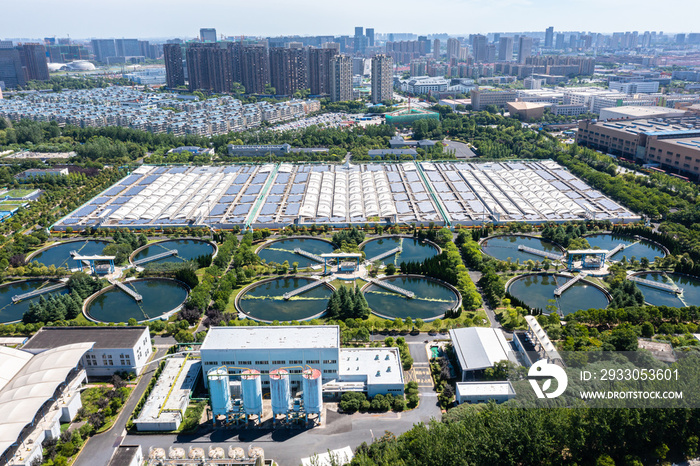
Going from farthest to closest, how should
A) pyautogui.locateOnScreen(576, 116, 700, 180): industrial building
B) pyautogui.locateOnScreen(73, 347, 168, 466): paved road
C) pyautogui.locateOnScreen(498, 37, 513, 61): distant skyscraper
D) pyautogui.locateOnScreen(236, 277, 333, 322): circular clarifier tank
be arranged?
pyautogui.locateOnScreen(498, 37, 513, 61): distant skyscraper → pyautogui.locateOnScreen(576, 116, 700, 180): industrial building → pyautogui.locateOnScreen(236, 277, 333, 322): circular clarifier tank → pyautogui.locateOnScreen(73, 347, 168, 466): paved road

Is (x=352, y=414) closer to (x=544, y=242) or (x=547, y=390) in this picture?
(x=547, y=390)

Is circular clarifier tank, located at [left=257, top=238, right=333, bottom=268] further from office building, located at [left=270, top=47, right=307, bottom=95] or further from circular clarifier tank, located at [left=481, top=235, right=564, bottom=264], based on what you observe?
office building, located at [left=270, top=47, right=307, bottom=95]

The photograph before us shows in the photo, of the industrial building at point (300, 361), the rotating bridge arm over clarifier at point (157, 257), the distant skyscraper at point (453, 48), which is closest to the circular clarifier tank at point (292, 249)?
the rotating bridge arm over clarifier at point (157, 257)

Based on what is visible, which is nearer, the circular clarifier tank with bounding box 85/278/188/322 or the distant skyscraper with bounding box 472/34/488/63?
the circular clarifier tank with bounding box 85/278/188/322

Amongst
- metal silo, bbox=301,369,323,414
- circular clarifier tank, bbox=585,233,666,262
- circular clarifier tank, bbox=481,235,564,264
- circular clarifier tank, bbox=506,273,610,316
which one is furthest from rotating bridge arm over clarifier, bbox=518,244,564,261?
metal silo, bbox=301,369,323,414

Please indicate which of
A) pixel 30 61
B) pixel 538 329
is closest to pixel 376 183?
pixel 538 329

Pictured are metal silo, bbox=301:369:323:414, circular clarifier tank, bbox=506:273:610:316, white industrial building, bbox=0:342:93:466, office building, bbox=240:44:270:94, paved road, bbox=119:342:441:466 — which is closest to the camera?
white industrial building, bbox=0:342:93:466

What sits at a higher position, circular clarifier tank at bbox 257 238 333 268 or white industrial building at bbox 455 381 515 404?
circular clarifier tank at bbox 257 238 333 268
